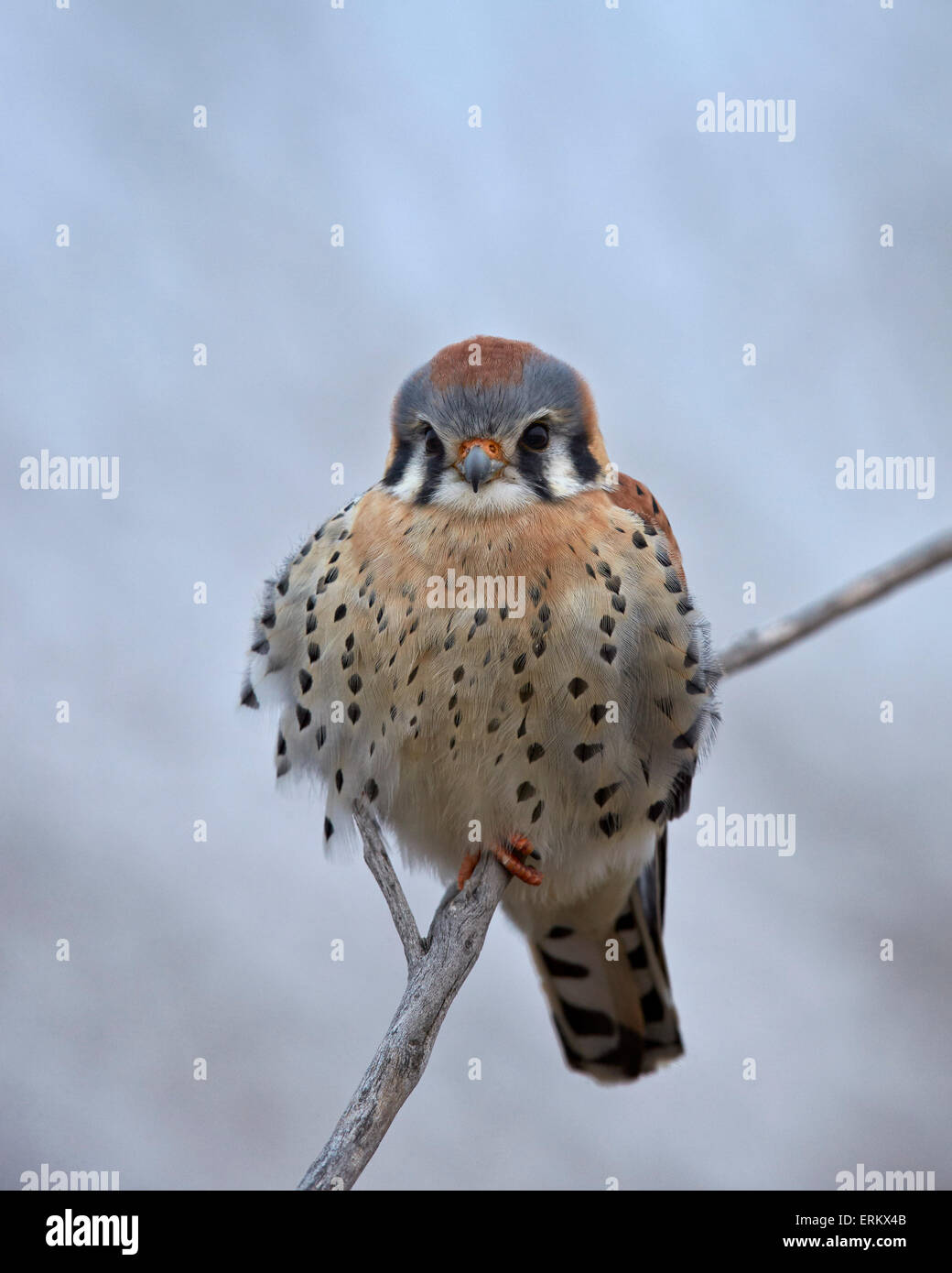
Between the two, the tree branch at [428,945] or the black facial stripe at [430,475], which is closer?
the tree branch at [428,945]

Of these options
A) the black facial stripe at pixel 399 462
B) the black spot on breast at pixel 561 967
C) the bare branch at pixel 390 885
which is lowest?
the black spot on breast at pixel 561 967

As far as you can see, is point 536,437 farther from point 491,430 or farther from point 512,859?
point 512,859

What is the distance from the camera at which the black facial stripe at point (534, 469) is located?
264 cm

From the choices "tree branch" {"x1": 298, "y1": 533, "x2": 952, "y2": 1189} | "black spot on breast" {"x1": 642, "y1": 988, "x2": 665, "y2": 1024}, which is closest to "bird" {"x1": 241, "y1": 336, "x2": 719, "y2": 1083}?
"tree branch" {"x1": 298, "y1": 533, "x2": 952, "y2": 1189}

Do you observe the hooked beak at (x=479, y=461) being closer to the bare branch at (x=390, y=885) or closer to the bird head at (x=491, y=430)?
the bird head at (x=491, y=430)

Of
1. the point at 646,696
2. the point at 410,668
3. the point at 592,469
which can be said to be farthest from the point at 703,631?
the point at 410,668

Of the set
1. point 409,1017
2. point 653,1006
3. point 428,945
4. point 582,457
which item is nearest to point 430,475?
point 582,457

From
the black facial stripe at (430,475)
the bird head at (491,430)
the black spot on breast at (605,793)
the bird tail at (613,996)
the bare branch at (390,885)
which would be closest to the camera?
the bare branch at (390,885)

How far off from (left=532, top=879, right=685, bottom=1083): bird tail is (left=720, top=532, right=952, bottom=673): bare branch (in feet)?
3.29

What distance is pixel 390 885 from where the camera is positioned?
2525 mm

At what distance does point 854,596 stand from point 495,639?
2.31ft

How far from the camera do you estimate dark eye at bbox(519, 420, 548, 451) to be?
2.61m

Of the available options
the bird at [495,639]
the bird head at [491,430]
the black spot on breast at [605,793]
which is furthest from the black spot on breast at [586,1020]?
the bird head at [491,430]

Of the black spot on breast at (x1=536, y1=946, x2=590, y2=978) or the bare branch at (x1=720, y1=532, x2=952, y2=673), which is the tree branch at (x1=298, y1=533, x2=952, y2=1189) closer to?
the bare branch at (x1=720, y1=532, x2=952, y2=673)
